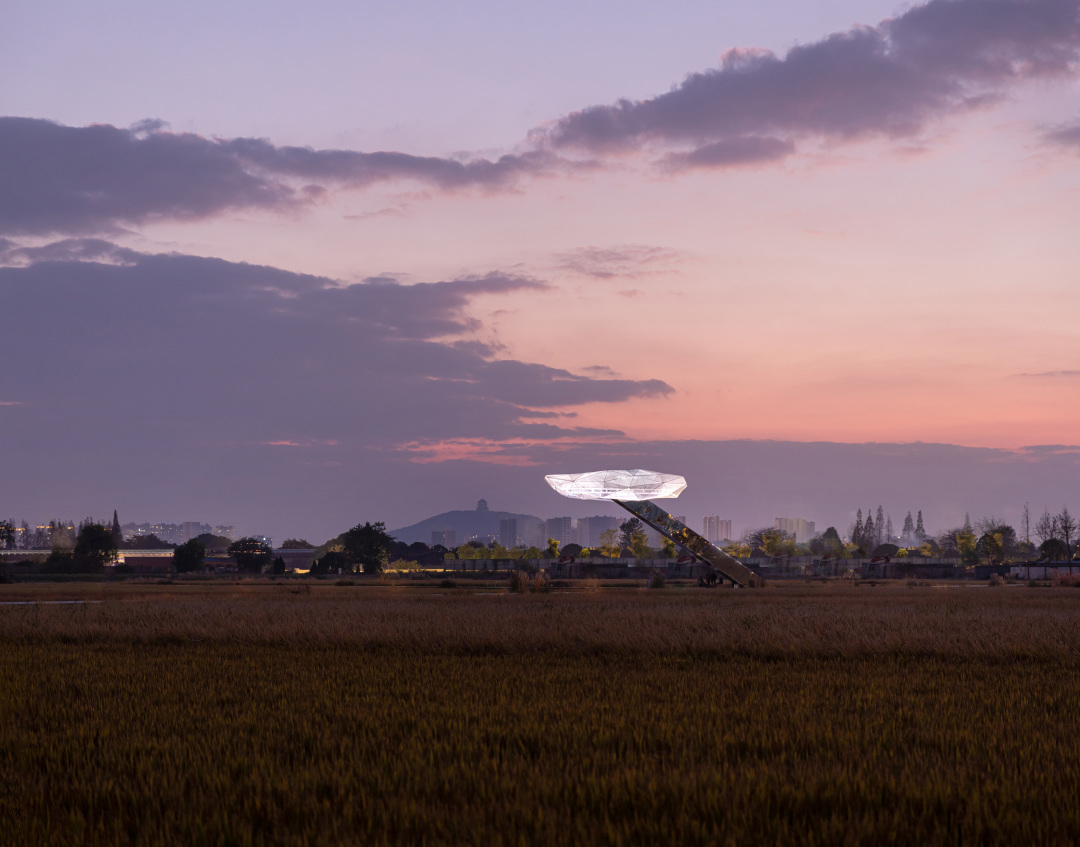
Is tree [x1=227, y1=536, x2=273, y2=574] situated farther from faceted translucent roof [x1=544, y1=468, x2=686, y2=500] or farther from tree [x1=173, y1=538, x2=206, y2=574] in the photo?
faceted translucent roof [x1=544, y1=468, x2=686, y2=500]

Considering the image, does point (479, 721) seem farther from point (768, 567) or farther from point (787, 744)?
point (768, 567)

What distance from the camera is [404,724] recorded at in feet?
46.5

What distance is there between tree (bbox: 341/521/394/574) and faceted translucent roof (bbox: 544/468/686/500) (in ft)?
339

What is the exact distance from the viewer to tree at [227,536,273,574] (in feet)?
513

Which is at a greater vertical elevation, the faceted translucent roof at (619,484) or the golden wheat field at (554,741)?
the faceted translucent roof at (619,484)

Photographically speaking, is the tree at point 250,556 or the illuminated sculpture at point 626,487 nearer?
the illuminated sculpture at point 626,487

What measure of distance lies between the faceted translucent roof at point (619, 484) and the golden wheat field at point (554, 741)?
3430 cm

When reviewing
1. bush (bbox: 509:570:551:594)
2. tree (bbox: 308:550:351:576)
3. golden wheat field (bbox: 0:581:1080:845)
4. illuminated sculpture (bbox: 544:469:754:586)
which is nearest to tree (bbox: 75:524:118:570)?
tree (bbox: 308:550:351:576)

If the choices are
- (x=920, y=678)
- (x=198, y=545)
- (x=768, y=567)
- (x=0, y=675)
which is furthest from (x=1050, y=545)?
(x=0, y=675)

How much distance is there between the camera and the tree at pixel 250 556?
513ft

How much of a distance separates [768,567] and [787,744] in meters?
125

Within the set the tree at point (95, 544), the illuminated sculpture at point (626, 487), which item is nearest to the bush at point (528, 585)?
the illuminated sculpture at point (626, 487)

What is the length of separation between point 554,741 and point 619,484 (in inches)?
2010

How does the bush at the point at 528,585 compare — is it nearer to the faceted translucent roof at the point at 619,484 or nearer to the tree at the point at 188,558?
the faceted translucent roof at the point at 619,484
